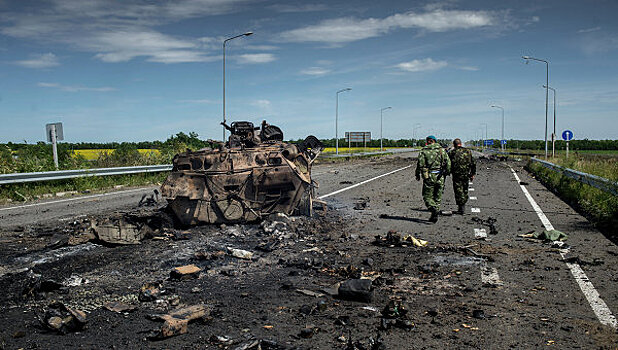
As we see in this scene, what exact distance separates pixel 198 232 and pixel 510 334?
623 centimetres

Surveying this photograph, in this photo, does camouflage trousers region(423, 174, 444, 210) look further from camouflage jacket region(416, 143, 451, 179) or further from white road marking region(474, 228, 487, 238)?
white road marking region(474, 228, 487, 238)

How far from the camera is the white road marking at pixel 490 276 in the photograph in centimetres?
616

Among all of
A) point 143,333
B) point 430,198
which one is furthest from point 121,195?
point 143,333

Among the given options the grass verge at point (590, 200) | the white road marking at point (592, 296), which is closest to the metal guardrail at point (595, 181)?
the grass verge at point (590, 200)

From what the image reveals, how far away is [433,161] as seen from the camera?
38.2 ft

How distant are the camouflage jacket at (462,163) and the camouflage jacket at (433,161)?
1.30m

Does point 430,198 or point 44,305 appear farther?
point 430,198

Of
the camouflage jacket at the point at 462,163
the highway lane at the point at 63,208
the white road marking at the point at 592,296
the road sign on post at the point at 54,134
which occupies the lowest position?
the white road marking at the point at 592,296

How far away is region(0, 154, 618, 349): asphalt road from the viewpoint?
174 inches

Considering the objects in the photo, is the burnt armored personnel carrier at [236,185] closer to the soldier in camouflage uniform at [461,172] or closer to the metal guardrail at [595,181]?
the soldier in camouflage uniform at [461,172]

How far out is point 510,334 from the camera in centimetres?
446

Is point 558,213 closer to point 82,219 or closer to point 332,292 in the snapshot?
point 332,292

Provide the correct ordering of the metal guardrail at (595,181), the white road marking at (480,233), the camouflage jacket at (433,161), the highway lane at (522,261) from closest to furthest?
the highway lane at (522,261), the white road marking at (480,233), the camouflage jacket at (433,161), the metal guardrail at (595,181)

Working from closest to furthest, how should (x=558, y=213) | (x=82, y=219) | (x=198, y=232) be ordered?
(x=198, y=232) < (x=82, y=219) < (x=558, y=213)
